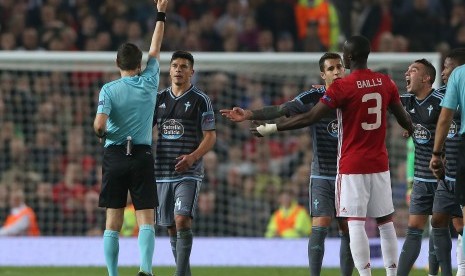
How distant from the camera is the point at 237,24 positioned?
62.1 feet

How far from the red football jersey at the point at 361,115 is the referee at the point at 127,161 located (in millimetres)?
1682

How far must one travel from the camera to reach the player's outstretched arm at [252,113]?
32.2 feet

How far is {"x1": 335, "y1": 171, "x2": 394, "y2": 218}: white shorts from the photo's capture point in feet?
31.9

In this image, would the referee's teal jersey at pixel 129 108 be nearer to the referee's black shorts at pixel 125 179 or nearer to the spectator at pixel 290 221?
the referee's black shorts at pixel 125 179

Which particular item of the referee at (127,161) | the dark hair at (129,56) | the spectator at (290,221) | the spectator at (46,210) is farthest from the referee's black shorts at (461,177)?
the spectator at (46,210)

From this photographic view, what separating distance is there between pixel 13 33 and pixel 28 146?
2146 millimetres

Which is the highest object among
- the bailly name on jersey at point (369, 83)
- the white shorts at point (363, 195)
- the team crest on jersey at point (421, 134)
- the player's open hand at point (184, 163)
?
the bailly name on jersey at point (369, 83)

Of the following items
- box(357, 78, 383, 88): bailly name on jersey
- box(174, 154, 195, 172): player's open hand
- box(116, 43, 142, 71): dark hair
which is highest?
box(116, 43, 142, 71): dark hair

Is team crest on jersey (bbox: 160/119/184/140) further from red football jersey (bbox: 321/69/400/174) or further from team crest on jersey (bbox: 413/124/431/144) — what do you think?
team crest on jersey (bbox: 413/124/431/144)

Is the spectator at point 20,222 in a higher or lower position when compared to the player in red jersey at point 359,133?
lower

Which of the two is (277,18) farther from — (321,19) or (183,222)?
(183,222)

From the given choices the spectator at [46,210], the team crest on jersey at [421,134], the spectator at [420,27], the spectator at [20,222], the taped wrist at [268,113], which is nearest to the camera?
the taped wrist at [268,113]

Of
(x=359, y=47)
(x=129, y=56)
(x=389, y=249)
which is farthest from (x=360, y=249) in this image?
(x=129, y=56)

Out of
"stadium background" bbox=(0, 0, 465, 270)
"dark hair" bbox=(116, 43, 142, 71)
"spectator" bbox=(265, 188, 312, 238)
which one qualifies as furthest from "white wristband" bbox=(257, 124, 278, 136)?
"spectator" bbox=(265, 188, 312, 238)
